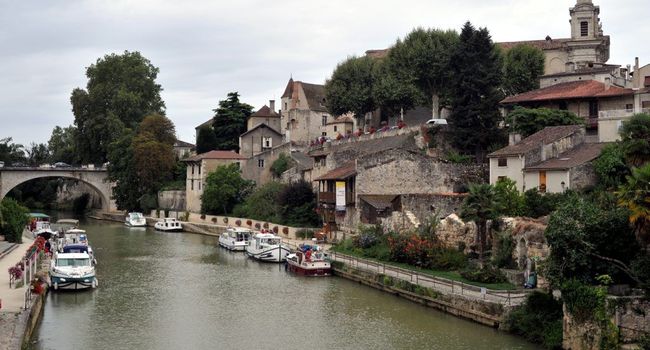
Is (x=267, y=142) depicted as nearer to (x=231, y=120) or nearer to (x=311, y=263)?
(x=231, y=120)

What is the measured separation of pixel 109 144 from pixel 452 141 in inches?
1623

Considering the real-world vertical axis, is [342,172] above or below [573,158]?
A: below

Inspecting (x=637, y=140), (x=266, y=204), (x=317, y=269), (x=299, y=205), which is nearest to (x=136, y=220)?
(x=266, y=204)

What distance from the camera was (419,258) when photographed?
35250 millimetres

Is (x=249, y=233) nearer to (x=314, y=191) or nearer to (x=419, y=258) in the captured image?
(x=314, y=191)

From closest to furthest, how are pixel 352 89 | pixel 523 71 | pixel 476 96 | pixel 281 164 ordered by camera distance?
pixel 476 96 < pixel 523 71 < pixel 281 164 < pixel 352 89

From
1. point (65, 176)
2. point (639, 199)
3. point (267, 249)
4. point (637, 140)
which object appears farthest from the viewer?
point (65, 176)

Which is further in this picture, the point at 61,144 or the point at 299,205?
the point at 61,144

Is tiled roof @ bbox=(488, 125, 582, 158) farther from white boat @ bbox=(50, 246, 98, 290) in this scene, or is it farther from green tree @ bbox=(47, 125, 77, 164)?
green tree @ bbox=(47, 125, 77, 164)

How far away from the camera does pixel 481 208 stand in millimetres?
32750

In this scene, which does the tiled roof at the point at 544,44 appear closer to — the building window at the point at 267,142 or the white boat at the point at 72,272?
the building window at the point at 267,142

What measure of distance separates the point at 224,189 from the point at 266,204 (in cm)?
774

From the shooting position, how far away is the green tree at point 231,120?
8569cm

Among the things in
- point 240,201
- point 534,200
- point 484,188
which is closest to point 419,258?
point 484,188
